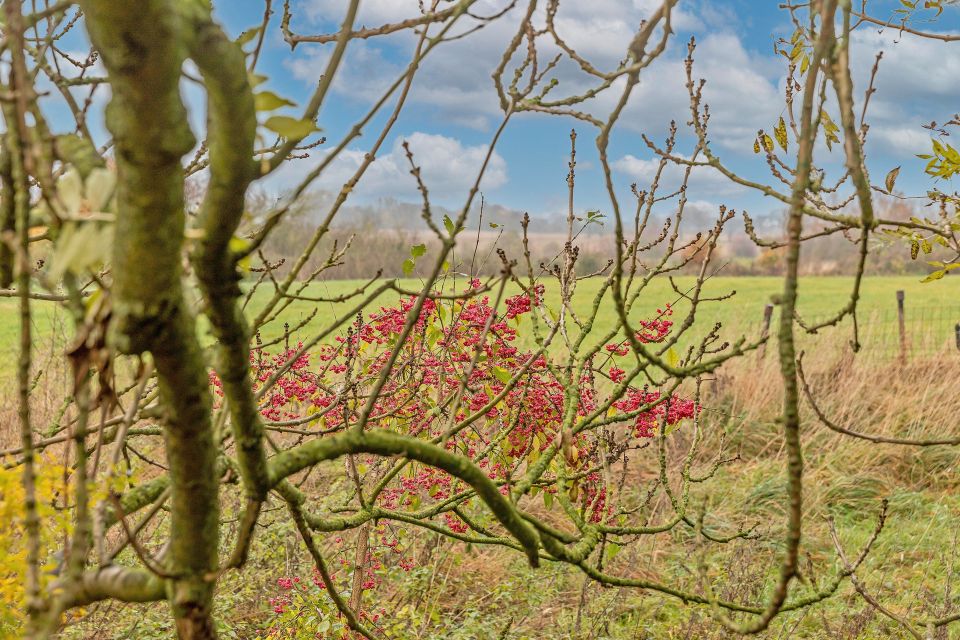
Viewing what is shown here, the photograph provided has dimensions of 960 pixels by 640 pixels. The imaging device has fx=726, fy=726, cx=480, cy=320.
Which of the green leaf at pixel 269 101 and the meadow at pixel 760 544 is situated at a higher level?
the green leaf at pixel 269 101

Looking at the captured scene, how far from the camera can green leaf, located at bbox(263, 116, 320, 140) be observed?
0.69 metres

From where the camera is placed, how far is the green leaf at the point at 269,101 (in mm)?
677

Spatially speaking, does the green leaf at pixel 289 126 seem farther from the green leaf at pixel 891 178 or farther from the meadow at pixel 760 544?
the green leaf at pixel 891 178

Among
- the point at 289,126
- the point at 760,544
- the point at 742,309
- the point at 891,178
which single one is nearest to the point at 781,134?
the point at 891,178

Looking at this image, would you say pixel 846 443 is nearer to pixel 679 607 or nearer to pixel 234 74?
pixel 679 607

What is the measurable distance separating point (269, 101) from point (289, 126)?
28 mm

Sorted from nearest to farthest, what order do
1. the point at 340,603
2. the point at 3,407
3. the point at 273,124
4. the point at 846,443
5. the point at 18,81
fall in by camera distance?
the point at 18,81, the point at 273,124, the point at 340,603, the point at 846,443, the point at 3,407

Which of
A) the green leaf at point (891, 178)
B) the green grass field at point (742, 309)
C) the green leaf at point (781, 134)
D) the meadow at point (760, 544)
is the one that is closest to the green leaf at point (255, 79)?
the meadow at point (760, 544)

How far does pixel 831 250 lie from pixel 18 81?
54.3 metres

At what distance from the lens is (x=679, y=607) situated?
171 inches

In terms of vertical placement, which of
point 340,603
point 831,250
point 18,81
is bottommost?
point 340,603

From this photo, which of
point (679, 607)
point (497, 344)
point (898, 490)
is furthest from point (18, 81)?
point (898, 490)

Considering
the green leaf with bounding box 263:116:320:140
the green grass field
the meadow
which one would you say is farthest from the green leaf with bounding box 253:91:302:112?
the green grass field

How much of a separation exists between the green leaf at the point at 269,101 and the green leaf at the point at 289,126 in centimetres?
1
